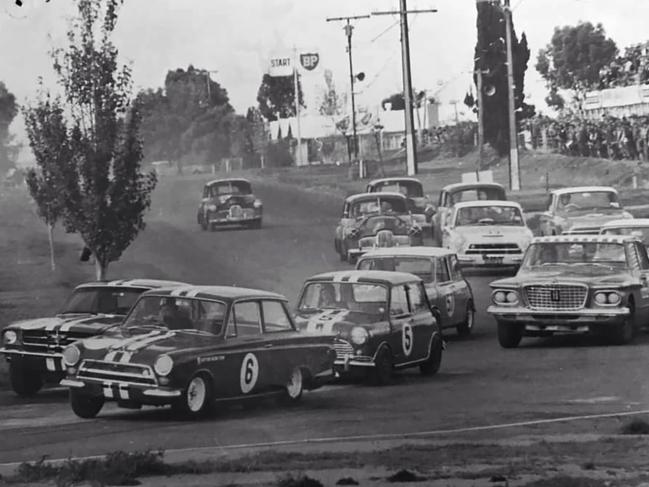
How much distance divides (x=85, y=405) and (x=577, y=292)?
7198 millimetres

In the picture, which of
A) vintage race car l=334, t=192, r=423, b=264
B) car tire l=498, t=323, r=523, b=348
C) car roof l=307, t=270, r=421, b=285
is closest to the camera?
car roof l=307, t=270, r=421, b=285

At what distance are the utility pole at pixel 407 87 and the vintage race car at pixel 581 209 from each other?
5.94 metres

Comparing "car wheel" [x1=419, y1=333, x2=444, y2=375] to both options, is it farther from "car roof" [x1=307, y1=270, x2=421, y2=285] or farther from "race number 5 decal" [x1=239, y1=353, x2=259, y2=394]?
"race number 5 decal" [x1=239, y1=353, x2=259, y2=394]

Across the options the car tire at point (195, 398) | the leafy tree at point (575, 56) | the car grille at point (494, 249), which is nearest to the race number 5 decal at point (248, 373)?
the car tire at point (195, 398)

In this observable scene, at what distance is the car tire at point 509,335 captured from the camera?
58.5ft

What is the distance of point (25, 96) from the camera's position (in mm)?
21562

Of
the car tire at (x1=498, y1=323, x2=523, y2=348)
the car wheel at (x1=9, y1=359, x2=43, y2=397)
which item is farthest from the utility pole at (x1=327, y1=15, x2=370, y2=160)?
the car wheel at (x1=9, y1=359, x2=43, y2=397)

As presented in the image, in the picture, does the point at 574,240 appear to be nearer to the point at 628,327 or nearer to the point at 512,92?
the point at 628,327

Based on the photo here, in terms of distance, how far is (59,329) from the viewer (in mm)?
14156

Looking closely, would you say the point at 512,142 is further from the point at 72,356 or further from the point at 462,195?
the point at 72,356

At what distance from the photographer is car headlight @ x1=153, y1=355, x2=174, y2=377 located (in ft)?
37.7

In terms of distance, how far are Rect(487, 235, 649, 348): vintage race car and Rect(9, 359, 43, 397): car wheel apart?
19.2ft

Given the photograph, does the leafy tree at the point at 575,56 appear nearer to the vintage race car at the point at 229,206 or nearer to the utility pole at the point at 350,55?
the utility pole at the point at 350,55

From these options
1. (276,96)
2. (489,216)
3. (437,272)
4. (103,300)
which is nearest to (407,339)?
(103,300)
